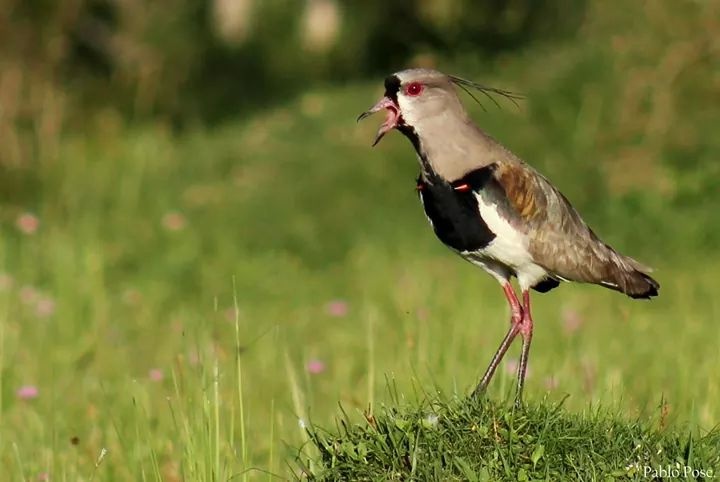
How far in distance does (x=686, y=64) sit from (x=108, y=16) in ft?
22.0

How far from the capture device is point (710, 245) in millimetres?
8391

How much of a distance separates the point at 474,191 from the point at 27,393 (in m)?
2.37

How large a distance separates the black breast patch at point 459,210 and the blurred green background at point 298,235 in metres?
0.40

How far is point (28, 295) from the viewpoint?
7.54 m

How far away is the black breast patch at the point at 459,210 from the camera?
3.91 meters

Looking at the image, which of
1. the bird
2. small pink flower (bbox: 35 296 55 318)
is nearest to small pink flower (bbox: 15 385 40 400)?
small pink flower (bbox: 35 296 55 318)

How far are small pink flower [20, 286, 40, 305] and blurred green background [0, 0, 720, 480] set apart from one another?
16 mm

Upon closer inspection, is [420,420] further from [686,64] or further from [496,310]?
[686,64]

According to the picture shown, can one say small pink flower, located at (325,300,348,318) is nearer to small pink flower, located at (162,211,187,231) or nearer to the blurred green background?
the blurred green background

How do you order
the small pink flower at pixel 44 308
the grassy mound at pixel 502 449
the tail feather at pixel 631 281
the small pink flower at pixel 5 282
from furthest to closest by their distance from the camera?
the small pink flower at pixel 5 282 < the small pink flower at pixel 44 308 < the tail feather at pixel 631 281 < the grassy mound at pixel 502 449

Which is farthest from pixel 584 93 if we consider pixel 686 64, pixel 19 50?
pixel 19 50

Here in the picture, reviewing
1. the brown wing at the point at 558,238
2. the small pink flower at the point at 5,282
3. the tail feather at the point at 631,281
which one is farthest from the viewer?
the small pink flower at the point at 5,282

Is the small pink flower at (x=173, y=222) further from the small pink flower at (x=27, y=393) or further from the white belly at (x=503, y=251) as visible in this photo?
the white belly at (x=503, y=251)

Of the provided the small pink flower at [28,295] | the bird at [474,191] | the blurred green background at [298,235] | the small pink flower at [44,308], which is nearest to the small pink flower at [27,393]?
the blurred green background at [298,235]
